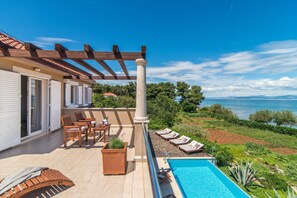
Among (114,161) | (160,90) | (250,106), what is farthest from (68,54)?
(250,106)

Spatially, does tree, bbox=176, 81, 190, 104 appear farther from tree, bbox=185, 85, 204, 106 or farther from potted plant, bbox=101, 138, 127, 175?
potted plant, bbox=101, 138, 127, 175

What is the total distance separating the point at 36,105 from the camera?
7219mm

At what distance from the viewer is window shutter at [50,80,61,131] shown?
25.9ft

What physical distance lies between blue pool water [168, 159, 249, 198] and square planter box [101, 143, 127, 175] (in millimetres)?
2644

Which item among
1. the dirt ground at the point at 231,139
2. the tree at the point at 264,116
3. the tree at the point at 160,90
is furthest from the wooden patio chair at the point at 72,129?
the tree at the point at 160,90

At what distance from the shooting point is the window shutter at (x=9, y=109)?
5.04 m

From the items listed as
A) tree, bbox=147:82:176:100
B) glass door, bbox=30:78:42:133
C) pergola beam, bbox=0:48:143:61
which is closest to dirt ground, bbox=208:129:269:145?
pergola beam, bbox=0:48:143:61

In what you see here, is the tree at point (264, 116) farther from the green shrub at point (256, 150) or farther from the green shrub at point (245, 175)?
the green shrub at point (245, 175)

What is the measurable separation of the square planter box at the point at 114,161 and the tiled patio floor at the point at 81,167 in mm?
116

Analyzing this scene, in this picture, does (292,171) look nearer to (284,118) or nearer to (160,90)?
(284,118)

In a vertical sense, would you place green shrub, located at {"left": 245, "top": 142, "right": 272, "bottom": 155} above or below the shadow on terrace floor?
below

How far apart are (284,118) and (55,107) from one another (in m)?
29.6

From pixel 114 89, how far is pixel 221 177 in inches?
1413

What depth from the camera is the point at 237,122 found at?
23.2m
